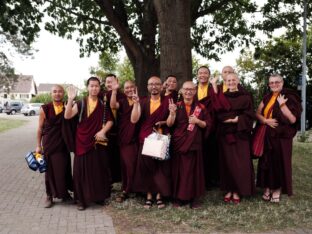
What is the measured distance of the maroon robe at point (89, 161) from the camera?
617 centimetres

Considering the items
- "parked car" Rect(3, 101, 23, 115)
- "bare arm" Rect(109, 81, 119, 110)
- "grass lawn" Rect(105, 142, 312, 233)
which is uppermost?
"bare arm" Rect(109, 81, 119, 110)

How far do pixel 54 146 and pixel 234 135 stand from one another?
2.70m

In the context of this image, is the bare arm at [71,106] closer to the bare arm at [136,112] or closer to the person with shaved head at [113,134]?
the person with shaved head at [113,134]

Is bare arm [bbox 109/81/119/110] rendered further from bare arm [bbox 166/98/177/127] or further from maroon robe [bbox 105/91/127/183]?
bare arm [bbox 166/98/177/127]

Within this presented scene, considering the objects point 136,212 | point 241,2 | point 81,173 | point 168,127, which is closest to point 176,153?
point 168,127

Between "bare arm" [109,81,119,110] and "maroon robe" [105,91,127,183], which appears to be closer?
"bare arm" [109,81,119,110]

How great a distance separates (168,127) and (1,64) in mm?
32256

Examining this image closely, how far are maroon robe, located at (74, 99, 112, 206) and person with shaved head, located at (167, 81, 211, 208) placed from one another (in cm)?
109

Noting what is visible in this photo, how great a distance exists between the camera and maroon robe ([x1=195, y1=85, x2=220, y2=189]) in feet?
21.1

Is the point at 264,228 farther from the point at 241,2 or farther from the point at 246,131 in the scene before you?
the point at 241,2

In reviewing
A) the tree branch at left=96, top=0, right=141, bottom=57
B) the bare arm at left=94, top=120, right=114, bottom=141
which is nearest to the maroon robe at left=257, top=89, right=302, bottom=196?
the bare arm at left=94, top=120, right=114, bottom=141

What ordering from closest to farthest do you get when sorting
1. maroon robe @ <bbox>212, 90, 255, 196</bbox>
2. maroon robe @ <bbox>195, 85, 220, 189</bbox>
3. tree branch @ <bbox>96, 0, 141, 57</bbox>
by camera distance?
maroon robe @ <bbox>212, 90, 255, 196</bbox>, maroon robe @ <bbox>195, 85, 220, 189</bbox>, tree branch @ <bbox>96, 0, 141, 57</bbox>

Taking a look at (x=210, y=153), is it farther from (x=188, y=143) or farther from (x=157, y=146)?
(x=157, y=146)

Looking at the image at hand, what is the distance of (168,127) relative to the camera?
6.18m
